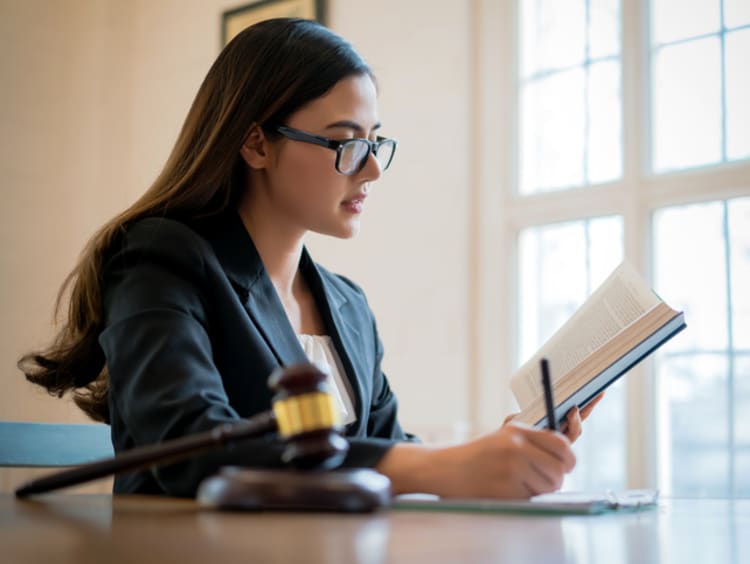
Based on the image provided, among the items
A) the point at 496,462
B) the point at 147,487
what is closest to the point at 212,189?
the point at 147,487

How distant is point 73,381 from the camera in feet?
5.07

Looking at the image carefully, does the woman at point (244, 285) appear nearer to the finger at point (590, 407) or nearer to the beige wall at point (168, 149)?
the finger at point (590, 407)

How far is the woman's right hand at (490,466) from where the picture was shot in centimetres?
104

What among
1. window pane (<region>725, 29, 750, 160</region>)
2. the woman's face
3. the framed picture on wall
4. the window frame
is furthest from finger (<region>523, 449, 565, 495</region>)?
the framed picture on wall

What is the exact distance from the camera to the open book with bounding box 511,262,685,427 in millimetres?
1260

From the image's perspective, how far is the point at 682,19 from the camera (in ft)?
11.7

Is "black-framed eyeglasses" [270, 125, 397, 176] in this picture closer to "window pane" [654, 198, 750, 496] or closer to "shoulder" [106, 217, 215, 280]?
"shoulder" [106, 217, 215, 280]

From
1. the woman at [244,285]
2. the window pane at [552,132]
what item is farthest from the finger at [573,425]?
the window pane at [552,132]

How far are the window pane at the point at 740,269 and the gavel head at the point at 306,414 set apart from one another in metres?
2.92

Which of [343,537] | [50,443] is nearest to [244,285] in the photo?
[50,443]

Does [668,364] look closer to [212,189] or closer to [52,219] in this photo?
[212,189]

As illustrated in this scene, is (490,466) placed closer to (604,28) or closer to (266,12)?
(604,28)

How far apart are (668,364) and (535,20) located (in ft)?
4.89

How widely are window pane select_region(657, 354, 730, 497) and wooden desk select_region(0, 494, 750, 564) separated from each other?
8.71ft
